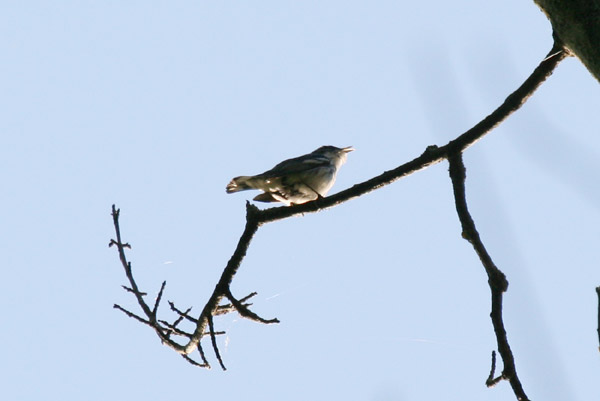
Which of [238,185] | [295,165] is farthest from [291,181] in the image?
[238,185]

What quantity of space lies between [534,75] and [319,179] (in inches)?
227

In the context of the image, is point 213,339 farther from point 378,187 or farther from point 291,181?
point 291,181

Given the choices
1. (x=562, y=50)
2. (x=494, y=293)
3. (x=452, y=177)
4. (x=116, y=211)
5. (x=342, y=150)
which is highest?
(x=342, y=150)

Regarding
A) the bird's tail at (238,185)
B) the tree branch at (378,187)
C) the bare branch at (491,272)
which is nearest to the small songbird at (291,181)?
the bird's tail at (238,185)

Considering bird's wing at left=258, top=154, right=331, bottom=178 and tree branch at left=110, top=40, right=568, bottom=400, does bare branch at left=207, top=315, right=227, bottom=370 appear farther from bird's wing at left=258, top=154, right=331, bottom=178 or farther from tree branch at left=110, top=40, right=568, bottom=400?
bird's wing at left=258, top=154, right=331, bottom=178

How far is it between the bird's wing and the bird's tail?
0.19 m

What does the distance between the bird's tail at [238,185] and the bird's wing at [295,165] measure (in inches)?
7.4

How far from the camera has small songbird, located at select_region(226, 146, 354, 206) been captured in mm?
8336

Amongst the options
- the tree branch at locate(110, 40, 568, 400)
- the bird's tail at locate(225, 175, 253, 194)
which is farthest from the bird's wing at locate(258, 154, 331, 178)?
the tree branch at locate(110, 40, 568, 400)

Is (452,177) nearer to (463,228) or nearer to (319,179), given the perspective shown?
(463,228)

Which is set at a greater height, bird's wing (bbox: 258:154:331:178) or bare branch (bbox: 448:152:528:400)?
bird's wing (bbox: 258:154:331:178)

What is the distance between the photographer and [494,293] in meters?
3.22

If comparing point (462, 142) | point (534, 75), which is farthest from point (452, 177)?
point (534, 75)

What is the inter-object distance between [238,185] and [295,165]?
74 cm
